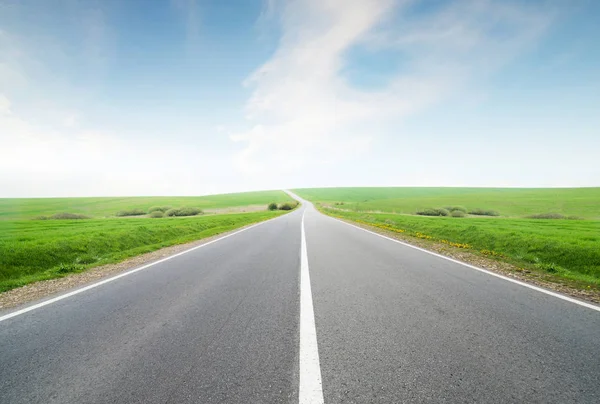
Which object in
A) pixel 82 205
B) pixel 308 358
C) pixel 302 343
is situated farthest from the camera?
pixel 82 205

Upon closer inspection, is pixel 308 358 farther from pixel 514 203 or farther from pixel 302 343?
pixel 514 203

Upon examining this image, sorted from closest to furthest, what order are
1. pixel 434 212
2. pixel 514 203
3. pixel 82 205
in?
pixel 434 212 → pixel 514 203 → pixel 82 205

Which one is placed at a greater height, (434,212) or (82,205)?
(82,205)

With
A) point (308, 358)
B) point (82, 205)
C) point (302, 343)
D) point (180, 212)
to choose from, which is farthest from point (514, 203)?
point (82, 205)

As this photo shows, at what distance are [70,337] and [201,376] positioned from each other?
2395mm

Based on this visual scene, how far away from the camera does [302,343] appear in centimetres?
320

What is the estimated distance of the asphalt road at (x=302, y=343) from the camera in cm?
238

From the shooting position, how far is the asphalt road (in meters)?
2.38

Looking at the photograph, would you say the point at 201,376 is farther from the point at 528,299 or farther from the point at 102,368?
the point at 528,299

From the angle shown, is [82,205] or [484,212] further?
[82,205]

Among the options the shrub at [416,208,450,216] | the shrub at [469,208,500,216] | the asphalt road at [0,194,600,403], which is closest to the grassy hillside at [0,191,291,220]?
the asphalt road at [0,194,600,403]

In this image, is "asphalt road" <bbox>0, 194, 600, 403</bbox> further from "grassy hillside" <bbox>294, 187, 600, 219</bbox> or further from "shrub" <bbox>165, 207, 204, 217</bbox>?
"grassy hillside" <bbox>294, 187, 600, 219</bbox>

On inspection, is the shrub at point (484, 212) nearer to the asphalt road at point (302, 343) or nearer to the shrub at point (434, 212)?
the shrub at point (434, 212)

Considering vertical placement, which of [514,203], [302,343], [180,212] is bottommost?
[180,212]
